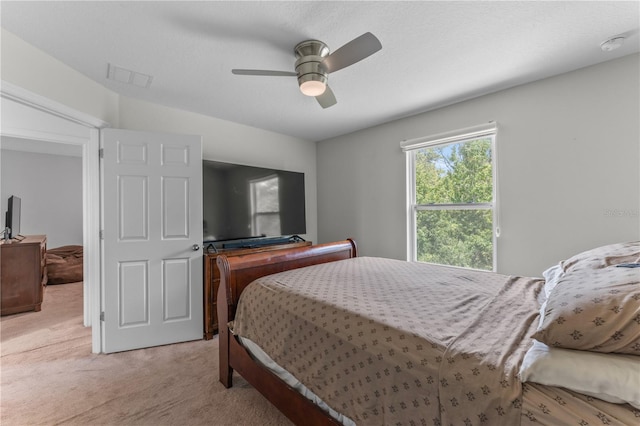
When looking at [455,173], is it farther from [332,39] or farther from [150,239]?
[150,239]

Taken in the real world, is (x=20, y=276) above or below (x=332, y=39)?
below

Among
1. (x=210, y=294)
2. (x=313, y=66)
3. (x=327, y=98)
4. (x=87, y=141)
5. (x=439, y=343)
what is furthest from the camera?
(x=210, y=294)

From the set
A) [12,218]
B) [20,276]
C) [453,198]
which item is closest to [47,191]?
[12,218]

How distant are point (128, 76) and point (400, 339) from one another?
2793mm

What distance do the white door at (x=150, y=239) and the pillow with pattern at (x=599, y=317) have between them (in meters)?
2.70

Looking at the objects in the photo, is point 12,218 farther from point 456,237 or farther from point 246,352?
point 456,237

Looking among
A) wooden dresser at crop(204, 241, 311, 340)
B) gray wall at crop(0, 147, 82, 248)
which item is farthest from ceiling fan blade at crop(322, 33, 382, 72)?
gray wall at crop(0, 147, 82, 248)

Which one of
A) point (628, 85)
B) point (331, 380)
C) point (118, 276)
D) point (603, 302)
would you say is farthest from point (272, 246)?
point (628, 85)

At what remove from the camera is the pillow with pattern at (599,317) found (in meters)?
0.78

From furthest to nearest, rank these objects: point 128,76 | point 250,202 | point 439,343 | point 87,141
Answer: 1. point 250,202
2. point 87,141
3. point 128,76
4. point 439,343

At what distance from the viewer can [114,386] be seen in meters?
1.90

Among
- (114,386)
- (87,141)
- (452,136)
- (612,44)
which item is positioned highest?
(612,44)

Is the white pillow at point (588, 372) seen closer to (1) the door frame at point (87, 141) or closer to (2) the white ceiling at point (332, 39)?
(2) the white ceiling at point (332, 39)

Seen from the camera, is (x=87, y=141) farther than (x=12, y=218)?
No
